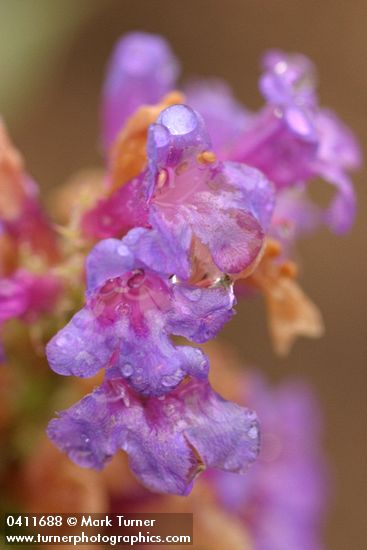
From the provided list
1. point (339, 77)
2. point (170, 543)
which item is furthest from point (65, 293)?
point (339, 77)

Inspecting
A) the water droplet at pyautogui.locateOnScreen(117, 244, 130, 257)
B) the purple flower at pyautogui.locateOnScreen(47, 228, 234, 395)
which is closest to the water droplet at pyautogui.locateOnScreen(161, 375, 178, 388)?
the purple flower at pyautogui.locateOnScreen(47, 228, 234, 395)

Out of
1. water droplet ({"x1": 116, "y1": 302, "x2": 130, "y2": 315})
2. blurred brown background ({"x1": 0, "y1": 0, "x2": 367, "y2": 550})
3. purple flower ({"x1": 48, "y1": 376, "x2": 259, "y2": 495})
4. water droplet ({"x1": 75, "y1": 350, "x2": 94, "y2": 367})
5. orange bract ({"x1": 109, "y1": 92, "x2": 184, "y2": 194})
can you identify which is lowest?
purple flower ({"x1": 48, "y1": 376, "x2": 259, "y2": 495})

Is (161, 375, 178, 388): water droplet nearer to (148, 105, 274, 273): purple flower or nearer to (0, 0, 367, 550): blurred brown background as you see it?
(148, 105, 274, 273): purple flower

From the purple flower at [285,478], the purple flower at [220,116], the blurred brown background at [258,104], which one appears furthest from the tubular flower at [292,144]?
the blurred brown background at [258,104]

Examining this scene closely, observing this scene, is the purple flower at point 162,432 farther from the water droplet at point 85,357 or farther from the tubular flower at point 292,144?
the tubular flower at point 292,144

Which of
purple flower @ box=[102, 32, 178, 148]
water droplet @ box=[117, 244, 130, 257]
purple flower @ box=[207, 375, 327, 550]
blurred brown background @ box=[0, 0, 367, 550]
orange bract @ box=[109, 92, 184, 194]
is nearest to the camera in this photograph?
water droplet @ box=[117, 244, 130, 257]

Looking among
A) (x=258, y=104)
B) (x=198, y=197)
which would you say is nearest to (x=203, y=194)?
(x=198, y=197)

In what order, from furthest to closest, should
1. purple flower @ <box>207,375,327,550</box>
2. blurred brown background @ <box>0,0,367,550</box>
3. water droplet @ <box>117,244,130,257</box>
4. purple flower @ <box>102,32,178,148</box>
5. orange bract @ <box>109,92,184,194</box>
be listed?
blurred brown background @ <box>0,0,367,550</box> → purple flower @ <box>207,375,327,550</box> → purple flower @ <box>102,32,178,148</box> → orange bract @ <box>109,92,184,194</box> → water droplet @ <box>117,244,130,257</box>
